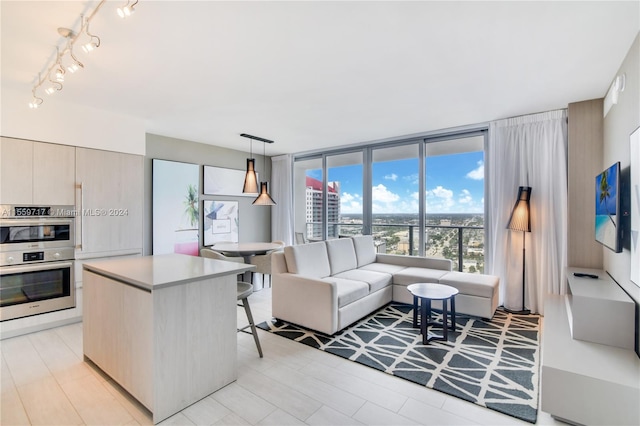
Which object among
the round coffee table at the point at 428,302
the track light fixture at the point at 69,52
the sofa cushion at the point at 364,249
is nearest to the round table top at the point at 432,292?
the round coffee table at the point at 428,302

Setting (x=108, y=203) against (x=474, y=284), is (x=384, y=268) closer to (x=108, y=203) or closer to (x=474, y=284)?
(x=474, y=284)

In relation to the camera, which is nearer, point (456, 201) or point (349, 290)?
point (349, 290)

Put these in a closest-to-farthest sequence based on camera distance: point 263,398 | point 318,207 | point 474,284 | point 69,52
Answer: point 263,398, point 69,52, point 474,284, point 318,207

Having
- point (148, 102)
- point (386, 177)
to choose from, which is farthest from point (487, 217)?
point (148, 102)

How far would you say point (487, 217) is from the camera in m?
4.45

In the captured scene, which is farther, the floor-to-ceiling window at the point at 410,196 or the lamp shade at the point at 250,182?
the floor-to-ceiling window at the point at 410,196

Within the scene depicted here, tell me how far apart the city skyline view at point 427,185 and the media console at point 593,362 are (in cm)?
229

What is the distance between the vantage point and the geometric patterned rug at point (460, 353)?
2195 mm

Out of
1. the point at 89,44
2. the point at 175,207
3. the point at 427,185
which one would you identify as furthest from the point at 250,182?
the point at 427,185

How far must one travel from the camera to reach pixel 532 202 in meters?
3.97

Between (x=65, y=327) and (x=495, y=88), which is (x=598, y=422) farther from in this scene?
(x=65, y=327)

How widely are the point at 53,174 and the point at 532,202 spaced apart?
594 centimetres

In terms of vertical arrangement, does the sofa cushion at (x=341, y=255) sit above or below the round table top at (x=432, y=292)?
above

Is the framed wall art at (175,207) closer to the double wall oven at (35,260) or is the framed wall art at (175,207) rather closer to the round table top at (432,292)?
the double wall oven at (35,260)
